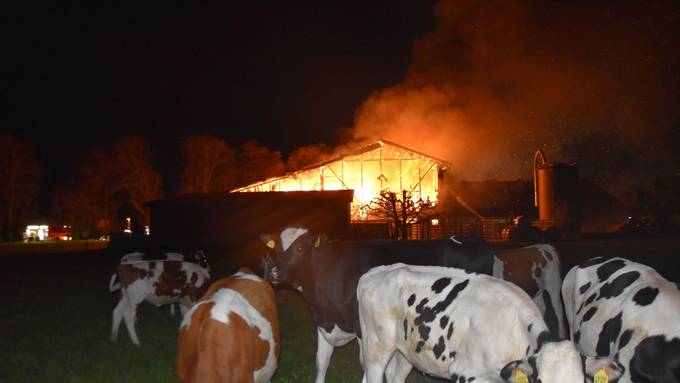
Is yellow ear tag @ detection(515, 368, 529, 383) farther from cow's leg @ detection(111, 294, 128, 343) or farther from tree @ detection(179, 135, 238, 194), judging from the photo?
tree @ detection(179, 135, 238, 194)

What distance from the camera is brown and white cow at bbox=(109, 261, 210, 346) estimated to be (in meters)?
10.9

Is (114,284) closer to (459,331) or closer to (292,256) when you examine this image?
(292,256)

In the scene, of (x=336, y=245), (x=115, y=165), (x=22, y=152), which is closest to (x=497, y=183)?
(x=115, y=165)

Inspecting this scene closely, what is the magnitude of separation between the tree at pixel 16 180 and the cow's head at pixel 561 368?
59.9 m

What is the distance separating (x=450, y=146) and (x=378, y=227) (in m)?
16.1

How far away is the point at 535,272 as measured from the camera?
38.9 ft

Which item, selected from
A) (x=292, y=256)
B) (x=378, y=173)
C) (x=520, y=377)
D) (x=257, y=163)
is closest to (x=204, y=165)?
(x=257, y=163)

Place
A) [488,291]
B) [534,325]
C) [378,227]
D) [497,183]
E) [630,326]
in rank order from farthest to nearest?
[497,183], [378,227], [630,326], [488,291], [534,325]

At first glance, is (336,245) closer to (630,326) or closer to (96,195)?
(630,326)

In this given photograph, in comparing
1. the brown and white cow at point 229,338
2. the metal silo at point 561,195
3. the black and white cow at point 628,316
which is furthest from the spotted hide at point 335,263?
the metal silo at point 561,195

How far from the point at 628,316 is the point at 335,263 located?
11.6 ft

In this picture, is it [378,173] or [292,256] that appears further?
[378,173]

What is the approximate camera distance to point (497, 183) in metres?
53.5

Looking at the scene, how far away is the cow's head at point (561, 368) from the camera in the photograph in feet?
13.0
